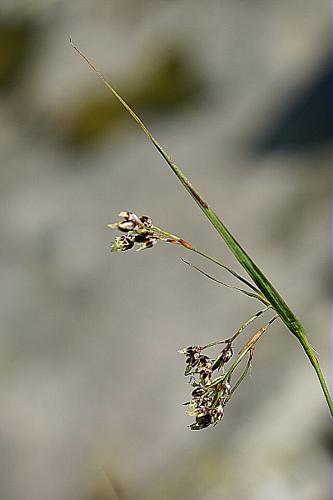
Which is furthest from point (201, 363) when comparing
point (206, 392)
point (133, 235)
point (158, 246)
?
point (158, 246)

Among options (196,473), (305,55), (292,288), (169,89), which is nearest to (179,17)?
(169,89)

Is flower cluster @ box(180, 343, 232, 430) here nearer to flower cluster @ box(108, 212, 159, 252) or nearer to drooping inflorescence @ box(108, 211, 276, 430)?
drooping inflorescence @ box(108, 211, 276, 430)

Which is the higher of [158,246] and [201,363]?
[158,246]

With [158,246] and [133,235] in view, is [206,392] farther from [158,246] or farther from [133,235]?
[158,246]

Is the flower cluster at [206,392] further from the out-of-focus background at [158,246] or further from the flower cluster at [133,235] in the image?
the out-of-focus background at [158,246]

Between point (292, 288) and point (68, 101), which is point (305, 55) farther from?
point (292, 288)

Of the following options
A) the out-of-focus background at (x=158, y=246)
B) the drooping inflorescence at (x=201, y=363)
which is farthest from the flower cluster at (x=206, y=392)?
the out-of-focus background at (x=158, y=246)
